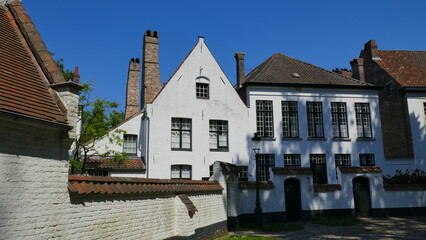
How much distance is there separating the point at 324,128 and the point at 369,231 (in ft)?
28.9

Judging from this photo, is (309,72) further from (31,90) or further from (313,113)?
(31,90)

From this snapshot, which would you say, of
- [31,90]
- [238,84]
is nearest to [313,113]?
[238,84]

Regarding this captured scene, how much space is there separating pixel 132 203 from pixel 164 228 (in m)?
1.52

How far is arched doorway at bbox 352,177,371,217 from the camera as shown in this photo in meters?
18.4

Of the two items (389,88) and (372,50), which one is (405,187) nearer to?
(389,88)

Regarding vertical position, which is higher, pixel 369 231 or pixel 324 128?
pixel 324 128

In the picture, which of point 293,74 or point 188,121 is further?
point 293,74

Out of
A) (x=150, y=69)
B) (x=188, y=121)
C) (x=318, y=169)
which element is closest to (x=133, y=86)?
(x=150, y=69)

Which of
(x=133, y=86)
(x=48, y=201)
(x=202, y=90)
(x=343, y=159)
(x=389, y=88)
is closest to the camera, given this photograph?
(x=48, y=201)

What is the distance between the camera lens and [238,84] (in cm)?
2267

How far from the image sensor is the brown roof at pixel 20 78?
5.66 meters

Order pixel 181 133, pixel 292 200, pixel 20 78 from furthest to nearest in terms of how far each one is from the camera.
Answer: pixel 181 133 < pixel 292 200 < pixel 20 78

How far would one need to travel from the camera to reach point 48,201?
5855 millimetres

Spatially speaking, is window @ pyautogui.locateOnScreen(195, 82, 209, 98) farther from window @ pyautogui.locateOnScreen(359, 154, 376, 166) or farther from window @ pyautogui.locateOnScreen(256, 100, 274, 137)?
window @ pyautogui.locateOnScreen(359, 154, 376, 166)
